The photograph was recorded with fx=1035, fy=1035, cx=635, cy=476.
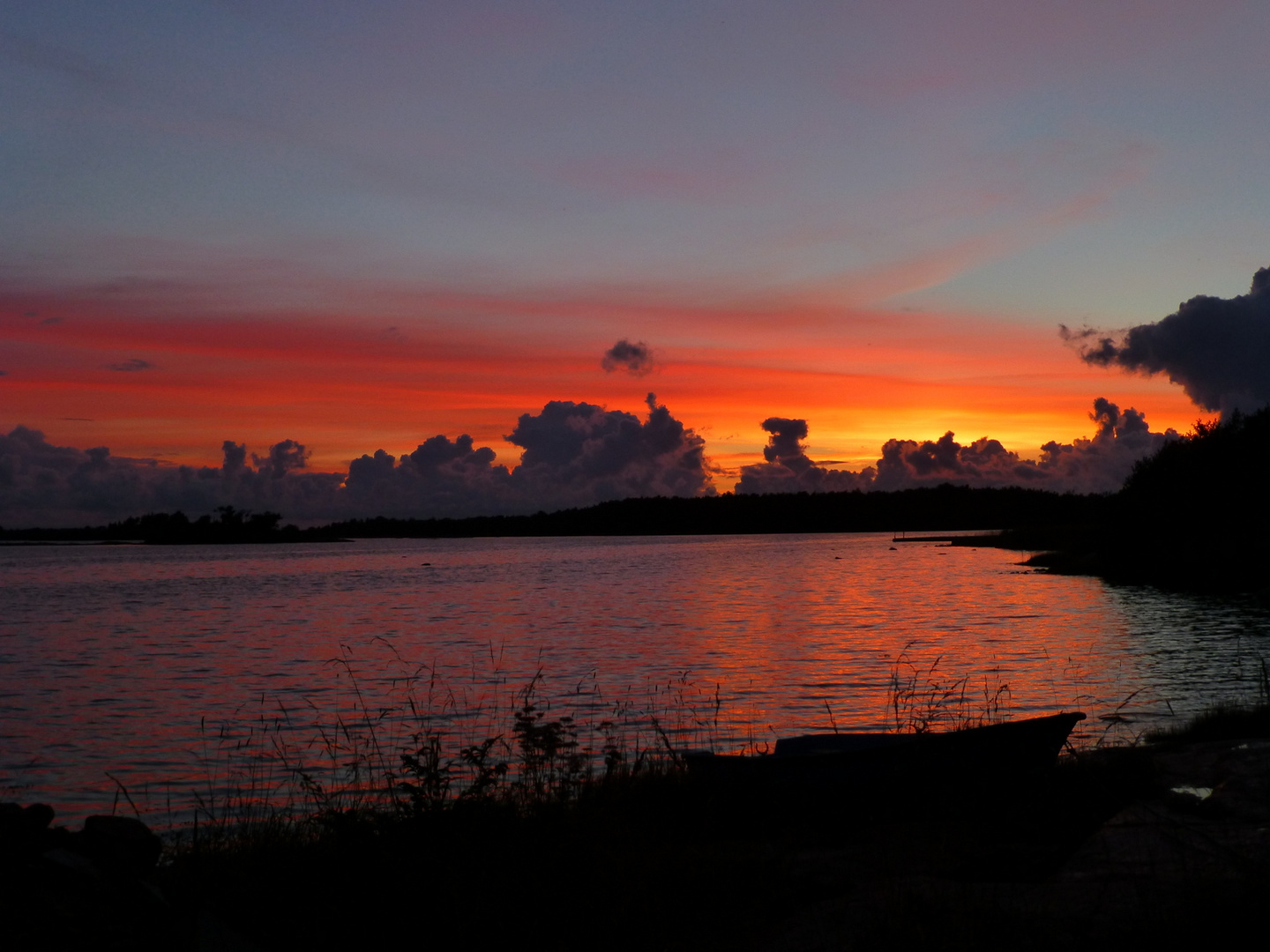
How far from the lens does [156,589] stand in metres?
86.2

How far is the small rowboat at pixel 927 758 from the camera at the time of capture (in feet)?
43.1

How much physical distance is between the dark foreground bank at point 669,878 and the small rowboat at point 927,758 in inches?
24.1

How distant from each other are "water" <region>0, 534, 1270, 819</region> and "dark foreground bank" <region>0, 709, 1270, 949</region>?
7.41m

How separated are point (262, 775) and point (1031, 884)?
13.7m

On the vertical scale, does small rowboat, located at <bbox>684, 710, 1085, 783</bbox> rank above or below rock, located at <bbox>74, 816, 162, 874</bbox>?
below

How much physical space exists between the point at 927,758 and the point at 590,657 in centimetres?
2418

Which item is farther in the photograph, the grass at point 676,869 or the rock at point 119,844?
the rock at point 119,844

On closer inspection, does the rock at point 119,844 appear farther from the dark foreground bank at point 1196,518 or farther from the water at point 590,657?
the dark foreground bank at point 1196,518

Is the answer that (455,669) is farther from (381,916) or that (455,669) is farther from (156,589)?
(156,589)

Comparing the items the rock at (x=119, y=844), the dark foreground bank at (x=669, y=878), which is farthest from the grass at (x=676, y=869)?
the rock at (x=119, y=844)

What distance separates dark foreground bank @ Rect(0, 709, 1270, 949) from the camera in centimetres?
782

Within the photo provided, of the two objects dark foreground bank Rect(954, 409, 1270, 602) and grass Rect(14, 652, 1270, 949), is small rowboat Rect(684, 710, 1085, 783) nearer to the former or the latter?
grass Rect(14, 652, 1270, 949)

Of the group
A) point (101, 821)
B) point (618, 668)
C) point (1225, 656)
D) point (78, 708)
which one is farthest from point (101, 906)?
point (1225, 656)

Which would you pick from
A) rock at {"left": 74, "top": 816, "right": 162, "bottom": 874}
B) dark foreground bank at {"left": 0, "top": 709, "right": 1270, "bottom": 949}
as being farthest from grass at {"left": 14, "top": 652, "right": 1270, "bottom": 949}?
rock at {"left": 74, "top": 816, "right": 162, "bottom": 874}
